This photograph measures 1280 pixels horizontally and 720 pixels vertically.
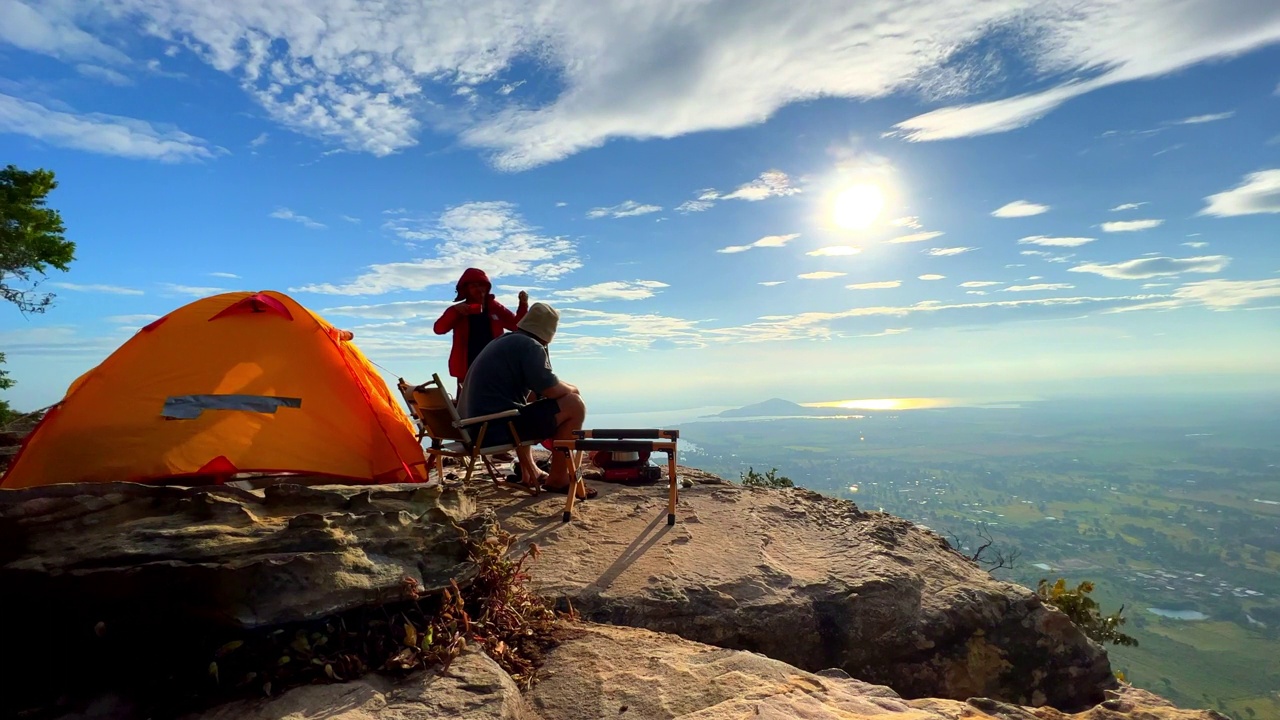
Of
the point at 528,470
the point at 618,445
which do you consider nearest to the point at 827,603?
the point at 618,445

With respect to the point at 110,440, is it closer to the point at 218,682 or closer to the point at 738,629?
the point at 218,682

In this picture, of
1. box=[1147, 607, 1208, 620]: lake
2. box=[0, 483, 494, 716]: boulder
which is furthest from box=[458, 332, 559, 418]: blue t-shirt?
box=[1147, 607, 1208, 620]: lake

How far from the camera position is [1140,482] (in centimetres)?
15075

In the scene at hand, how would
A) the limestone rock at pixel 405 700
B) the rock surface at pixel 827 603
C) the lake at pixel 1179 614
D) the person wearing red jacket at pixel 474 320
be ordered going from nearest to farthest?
the limestone rock at pixel 405 700 → the rock surface at pixel 827 603 → the person wearing red jacket at pixel 474 320 → the lake at pixel 1179 614

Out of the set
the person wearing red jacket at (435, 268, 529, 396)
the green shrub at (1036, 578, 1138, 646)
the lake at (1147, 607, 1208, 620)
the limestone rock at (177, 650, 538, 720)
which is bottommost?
the lake at (1147, 607, 1208, 620)

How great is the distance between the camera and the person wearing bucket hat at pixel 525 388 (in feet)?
21.0

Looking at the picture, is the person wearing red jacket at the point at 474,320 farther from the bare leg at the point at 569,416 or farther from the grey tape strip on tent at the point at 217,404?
the grey tape strip on tent at the point at 217,404

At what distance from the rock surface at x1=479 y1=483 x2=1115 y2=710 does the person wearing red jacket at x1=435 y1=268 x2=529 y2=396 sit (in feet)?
→ 9.74

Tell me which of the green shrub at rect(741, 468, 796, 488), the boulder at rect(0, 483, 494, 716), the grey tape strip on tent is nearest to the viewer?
the boulder at rect(0, 483, 494, 716)

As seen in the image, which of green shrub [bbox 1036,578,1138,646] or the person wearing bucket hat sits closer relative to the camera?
the person wearing bucket hat

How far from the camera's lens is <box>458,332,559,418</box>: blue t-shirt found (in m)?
6.39

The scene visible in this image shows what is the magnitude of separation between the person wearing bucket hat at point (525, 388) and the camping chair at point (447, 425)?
0.11 m

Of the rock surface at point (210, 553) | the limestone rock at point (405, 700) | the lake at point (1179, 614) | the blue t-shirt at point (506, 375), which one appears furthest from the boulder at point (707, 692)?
the lake at point (1179, 614)

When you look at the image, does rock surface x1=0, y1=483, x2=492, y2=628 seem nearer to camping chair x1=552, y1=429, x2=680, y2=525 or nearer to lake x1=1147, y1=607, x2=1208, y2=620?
camping chair x1=552, y1=429, x2=680, y2=525
